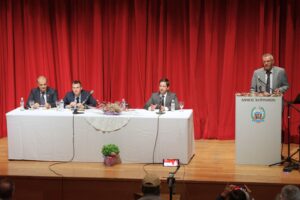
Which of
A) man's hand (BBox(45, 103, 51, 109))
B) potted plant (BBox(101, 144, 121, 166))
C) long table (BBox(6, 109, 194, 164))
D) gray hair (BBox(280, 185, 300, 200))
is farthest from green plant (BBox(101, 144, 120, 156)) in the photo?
gray hair (BBox(280, 185, 300, 200))

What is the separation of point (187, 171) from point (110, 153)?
0.99m

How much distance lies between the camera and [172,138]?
680 centimetres

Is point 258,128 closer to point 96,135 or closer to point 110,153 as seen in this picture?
point 110,153

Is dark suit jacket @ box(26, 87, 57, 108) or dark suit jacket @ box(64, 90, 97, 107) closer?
dark suit jacket @ box(64, 90, 97, 107)

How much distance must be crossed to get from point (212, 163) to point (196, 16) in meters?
2.50

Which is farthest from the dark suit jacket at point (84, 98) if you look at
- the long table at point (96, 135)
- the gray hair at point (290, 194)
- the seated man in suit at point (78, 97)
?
the gray hair at point (290, 194)

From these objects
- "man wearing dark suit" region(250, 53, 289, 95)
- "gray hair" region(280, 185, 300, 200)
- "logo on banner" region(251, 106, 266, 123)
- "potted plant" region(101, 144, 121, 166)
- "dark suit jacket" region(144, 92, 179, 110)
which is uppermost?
"man wearing dark suit" region(250, 53, 289, 95)

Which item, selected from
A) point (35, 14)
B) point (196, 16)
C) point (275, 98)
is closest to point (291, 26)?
point (196, 16)

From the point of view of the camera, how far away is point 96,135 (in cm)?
691

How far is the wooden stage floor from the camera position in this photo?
242 inches

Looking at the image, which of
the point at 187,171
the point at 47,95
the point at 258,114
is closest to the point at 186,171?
the point at 187,171

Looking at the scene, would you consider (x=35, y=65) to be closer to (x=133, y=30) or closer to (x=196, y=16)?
(x=133, y=30)

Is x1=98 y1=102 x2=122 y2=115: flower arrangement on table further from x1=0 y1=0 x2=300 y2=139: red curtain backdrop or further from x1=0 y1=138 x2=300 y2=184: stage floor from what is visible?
x1=0 y1=0 x2=300 y2=139: red curtain backdrop

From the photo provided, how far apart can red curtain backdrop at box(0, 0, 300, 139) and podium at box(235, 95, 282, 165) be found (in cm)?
177
